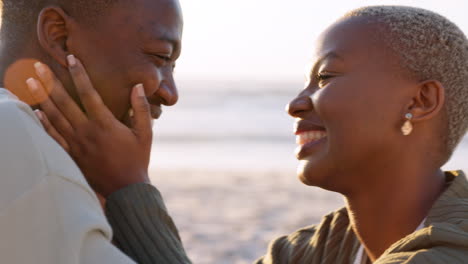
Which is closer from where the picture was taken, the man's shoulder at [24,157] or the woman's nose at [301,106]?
the man's shoulder at [24,157]

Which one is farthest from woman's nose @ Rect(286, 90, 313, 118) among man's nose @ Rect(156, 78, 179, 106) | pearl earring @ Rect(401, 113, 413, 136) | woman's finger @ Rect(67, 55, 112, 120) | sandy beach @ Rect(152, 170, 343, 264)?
sandy beach @ Rect(152, 170, 343, 264)

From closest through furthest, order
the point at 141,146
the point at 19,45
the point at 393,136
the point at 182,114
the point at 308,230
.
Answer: the point at 19,45
the point at 141,146
the point at 393,136
the point at 308,230
the point at 182,114

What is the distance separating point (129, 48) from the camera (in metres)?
2.53

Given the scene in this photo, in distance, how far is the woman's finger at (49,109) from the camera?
2.35 meters

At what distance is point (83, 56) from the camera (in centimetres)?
245

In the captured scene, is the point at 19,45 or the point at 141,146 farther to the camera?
the point at 141,146

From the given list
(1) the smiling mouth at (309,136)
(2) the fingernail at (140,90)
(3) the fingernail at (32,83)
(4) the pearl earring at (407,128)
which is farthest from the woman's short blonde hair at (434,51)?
(3) the fingernail at (32,83)

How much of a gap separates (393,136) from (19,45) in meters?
1.44

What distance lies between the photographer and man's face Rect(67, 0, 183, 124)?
2.47 meters

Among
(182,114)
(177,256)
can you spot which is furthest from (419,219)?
(182,114)

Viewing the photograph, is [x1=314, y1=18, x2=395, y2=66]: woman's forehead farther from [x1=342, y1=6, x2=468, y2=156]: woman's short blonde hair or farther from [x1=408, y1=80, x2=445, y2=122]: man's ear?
[x1=408, y1=80, x2=445, y2=122]: man's ear

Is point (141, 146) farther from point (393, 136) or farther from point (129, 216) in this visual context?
point (393, 136)

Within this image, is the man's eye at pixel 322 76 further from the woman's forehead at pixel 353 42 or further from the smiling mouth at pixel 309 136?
the smiling mouth at pixel 309 136

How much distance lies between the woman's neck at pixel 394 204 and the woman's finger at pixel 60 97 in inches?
45.0
